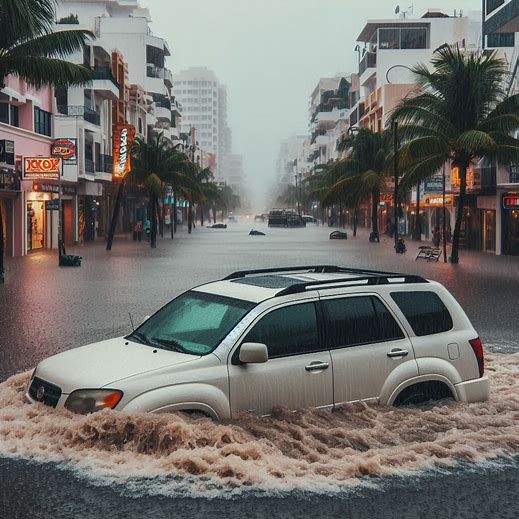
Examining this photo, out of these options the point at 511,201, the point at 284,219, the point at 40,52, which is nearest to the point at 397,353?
the point at 40,52

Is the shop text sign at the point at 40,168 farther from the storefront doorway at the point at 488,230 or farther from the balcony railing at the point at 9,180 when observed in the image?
the storefront doorway at the point at 488,230

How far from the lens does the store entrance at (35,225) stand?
42.8 metres

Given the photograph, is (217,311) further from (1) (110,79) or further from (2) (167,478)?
(1) (110,79)

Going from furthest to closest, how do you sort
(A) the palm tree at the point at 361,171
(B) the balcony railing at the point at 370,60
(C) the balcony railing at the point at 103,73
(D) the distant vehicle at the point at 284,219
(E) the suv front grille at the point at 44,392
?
1. (D) the distant vehicle at the point at 284,219
2. (B) the balcony railing at the point at 370,60
3. (C) the balcony railing at the point at 103,73
4. (A) the palm tree at the point at 361,171
5. (E) the suv front grille at the point at 44,392

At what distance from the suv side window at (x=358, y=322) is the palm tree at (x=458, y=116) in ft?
83.2

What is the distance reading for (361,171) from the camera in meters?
60.4

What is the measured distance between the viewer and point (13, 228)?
131 feet

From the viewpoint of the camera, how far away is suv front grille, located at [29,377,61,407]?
7094mm

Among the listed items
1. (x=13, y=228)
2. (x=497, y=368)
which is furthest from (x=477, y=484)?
(x=13, y=228)

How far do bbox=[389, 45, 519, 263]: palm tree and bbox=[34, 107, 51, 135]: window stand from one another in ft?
62.4

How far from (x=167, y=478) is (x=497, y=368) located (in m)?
6.09

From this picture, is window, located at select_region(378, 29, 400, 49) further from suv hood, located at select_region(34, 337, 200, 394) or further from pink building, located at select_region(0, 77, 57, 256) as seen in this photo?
suv hood, located at select_region(34, 337, 200, 394)

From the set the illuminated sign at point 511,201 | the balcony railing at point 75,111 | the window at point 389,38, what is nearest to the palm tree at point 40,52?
the illuminated sign at point 511,201

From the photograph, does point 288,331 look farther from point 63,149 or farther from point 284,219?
point 284,219
